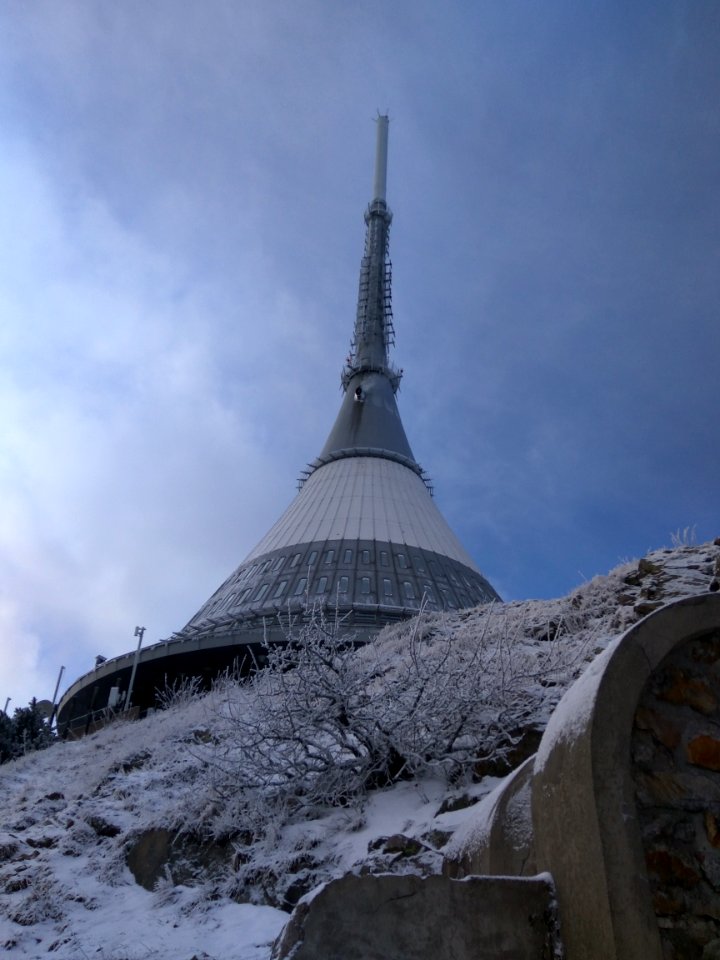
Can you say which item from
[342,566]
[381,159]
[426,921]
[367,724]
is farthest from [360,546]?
[381,159]

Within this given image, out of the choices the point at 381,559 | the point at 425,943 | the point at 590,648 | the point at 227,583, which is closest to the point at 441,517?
the point at 381,559

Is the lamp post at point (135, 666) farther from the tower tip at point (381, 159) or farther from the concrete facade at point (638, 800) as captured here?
the tower tip at point (381, 159)

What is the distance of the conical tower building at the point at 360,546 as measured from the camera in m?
25.5

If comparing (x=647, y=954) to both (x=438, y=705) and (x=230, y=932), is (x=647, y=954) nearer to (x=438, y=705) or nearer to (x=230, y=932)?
(x=230, y=932)

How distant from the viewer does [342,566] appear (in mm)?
27344

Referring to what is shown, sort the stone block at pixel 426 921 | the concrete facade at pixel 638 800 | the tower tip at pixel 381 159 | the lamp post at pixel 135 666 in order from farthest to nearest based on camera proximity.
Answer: the tower tip at pixel 381 159, the lamp post at pixel 135 666, the stone block at pixel 426 921, the concrete facade at pixel 638 800

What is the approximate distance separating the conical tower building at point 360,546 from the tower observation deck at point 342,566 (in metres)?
0.06

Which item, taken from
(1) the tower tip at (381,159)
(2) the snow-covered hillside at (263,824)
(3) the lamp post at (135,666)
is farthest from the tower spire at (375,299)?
(2) the snow-covered hillside at (263,824)

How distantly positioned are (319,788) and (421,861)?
2928 mm

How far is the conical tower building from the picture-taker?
2552cm

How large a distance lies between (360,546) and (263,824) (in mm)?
21587

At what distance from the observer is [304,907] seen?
3.20 meters

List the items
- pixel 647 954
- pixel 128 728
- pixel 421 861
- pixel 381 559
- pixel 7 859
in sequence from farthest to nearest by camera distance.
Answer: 1. pixel 381 559
2. pixel 128 728
3. pixel 7 859
4. pixel 421 861
5. pixel 647 954

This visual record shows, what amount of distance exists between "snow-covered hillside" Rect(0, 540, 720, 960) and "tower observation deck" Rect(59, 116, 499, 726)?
8.89 m
